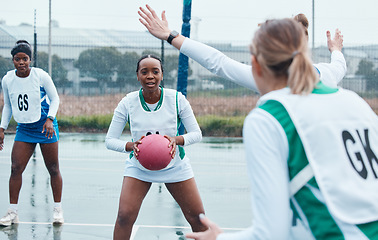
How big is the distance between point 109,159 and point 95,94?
17.2 feet

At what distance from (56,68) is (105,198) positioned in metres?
8.97

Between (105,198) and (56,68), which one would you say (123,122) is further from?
(56,68)

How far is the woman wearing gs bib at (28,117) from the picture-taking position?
6.16 metres

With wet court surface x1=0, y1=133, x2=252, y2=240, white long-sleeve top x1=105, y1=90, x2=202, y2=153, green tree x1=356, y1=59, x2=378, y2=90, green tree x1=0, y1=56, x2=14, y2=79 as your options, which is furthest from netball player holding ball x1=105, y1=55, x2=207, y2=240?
green tree x1=0, y1=56, x2=14, y2=79

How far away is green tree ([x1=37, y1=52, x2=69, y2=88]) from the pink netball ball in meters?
11.5

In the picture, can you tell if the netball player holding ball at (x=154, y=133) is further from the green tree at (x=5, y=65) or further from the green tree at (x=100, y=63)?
the green tree at (x=5, y=65)

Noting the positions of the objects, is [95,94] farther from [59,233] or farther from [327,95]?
[327,95]

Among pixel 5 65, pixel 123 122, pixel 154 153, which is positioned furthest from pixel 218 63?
pixel 5 65

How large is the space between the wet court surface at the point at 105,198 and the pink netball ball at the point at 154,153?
1.55 metres

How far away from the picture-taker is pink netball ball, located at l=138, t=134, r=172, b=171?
4.27 meters

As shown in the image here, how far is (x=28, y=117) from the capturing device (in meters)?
6.17

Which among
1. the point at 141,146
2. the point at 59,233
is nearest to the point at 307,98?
the point at 141,146

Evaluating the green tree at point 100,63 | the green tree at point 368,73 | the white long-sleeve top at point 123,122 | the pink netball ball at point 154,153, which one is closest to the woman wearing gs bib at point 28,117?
the white long-sleeve top at point 123,122

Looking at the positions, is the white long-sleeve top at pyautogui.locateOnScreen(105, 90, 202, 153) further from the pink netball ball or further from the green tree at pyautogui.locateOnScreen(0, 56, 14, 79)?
the green tree at pyautogui.locateOnScreen(0, 56, 14, 79)
